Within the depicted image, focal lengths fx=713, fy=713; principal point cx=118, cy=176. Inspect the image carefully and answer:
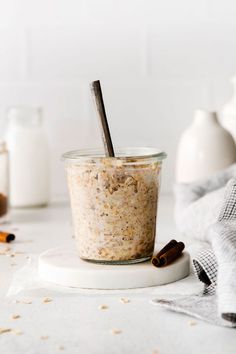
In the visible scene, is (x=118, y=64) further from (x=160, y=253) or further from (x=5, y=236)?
(x=160, y=253)

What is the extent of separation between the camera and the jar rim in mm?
1068

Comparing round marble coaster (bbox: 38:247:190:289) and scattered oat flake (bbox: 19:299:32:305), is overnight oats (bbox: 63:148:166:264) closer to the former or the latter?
round marble coaster (bbox: 38:247:190:289)

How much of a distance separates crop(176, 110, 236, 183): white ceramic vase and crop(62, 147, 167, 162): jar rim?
604 millimetres

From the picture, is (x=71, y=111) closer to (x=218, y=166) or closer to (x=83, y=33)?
(x=83, y=33)

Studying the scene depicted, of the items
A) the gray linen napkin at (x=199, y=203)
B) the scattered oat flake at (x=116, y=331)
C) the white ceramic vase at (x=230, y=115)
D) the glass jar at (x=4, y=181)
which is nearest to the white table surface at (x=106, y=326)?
the scattered oat flake at (x=116, y=331)

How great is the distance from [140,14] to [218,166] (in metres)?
0.50

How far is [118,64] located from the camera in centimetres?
195

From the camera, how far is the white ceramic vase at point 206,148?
1729 millimetres

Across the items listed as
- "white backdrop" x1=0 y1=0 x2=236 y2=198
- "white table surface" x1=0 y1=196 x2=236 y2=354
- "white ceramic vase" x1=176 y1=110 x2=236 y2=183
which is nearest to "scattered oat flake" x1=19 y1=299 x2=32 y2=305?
"white table surface" x1=0 y1=196 x2=236 y2=354

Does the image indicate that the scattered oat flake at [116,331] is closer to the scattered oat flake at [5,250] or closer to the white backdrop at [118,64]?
the scattered oat flake at [5,250]

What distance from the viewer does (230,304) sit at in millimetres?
837

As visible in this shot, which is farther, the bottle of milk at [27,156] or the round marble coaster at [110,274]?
the bottle of milk at [27,156]

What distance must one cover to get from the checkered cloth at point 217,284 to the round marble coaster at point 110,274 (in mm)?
69

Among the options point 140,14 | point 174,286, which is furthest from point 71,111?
point 174,286
